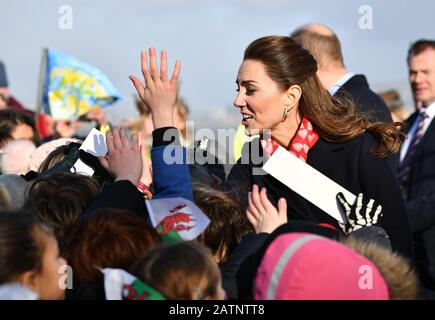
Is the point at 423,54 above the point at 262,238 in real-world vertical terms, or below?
above

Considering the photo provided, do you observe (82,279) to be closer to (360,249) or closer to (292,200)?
(360,249)

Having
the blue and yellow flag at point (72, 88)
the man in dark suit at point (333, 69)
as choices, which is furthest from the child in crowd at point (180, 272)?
the blue and yellow flag at point (72, 88)

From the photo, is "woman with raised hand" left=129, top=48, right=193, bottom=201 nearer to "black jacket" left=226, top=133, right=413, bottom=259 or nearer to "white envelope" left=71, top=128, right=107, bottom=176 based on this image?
"white envelope" left=71, top=128, right=107, bottom=176

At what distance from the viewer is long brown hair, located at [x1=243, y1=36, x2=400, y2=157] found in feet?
12.4

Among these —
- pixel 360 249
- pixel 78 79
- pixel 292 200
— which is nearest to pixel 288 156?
pixel 292 200

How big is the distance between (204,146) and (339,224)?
0.93 m

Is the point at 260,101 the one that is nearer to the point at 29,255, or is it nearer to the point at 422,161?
the point at 29,255

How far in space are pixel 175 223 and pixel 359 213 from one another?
828 millimetres

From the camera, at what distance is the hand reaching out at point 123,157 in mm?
3143

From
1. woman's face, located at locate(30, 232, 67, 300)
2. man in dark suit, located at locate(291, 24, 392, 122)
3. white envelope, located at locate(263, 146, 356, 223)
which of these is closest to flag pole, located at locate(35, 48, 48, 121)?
man in dark suit, located at locate(291, 24, 392, 122)

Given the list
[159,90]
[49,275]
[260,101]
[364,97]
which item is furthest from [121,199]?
[364,97]

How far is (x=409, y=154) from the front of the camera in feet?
19.2

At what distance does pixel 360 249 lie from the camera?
2.41 m
